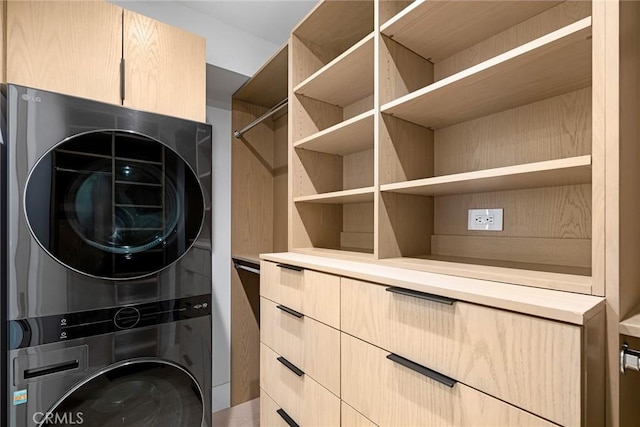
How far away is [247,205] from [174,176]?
37.1 inches

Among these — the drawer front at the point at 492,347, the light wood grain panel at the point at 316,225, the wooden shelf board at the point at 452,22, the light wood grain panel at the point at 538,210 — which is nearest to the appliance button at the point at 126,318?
the light wood grain panel at the point at 316,225

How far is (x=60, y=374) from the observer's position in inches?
42.3

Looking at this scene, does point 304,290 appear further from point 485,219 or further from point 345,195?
point 485,219

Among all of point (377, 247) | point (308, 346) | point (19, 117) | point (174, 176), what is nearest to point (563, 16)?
point (377, 247)

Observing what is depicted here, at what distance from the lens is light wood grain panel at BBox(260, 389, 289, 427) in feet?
4.08

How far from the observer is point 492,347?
24.5 inches

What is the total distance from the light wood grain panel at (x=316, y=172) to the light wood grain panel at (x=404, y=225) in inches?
21.9

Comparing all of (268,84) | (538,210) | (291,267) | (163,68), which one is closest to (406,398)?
(291,267)

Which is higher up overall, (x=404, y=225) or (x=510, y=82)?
(x=510, y=82)

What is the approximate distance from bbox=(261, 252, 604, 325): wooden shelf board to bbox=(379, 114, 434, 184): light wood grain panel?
1.14 feet

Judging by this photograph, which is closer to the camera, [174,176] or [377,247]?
[377,247]

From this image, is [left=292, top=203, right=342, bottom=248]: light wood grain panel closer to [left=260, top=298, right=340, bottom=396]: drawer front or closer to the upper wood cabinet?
[left=260, top=298, right=340, bottom=396]: drawer front

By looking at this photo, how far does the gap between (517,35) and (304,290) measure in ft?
3.83

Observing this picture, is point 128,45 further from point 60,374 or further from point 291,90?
point 60,374
